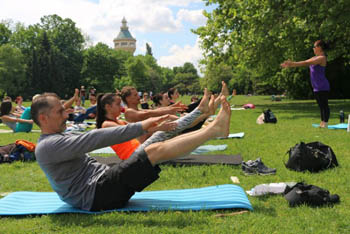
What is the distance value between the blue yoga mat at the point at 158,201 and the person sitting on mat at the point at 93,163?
0.89ft

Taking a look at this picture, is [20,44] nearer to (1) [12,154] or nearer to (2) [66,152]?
(1) [12,154]

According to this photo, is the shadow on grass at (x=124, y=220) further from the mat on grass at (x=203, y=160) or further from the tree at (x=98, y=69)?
the tree at (x=98, y=69)

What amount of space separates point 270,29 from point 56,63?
51906 mm

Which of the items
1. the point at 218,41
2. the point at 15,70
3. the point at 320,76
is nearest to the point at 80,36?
the point at 15,70

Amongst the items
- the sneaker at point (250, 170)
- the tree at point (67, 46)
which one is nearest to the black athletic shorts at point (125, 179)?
the sneaker at point (250, 170)

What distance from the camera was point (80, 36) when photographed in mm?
70312

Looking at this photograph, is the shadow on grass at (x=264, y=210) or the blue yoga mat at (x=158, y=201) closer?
the shadow on grass at (x=264, y=210)

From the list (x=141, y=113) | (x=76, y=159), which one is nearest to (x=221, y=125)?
(x=76, y=159)

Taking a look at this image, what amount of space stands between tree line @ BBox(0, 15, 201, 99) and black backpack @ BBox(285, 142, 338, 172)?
53.6 meters

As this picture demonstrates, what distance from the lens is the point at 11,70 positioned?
53781 millimetres

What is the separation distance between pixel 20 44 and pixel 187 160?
213ft

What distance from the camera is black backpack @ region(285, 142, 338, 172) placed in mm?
5477

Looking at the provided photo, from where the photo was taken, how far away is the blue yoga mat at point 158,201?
12.6 ft

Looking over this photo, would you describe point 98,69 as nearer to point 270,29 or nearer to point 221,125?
point 270,29
